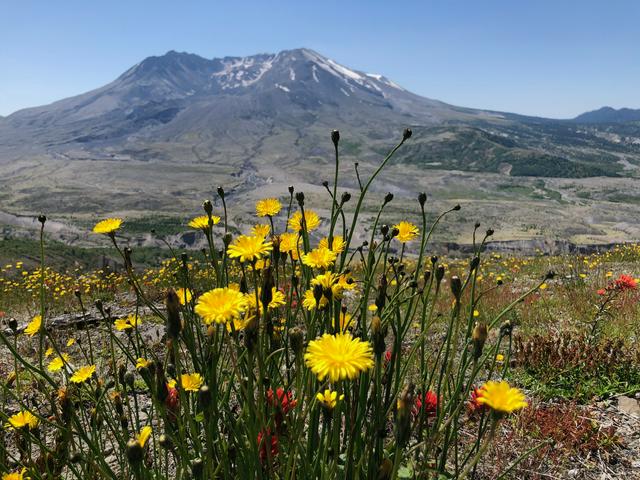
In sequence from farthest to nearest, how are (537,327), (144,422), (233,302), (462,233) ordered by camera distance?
(462,233) → (537,327) → (144,422) → (233,302)

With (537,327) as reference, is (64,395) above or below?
above

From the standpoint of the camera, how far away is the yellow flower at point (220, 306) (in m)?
1.16

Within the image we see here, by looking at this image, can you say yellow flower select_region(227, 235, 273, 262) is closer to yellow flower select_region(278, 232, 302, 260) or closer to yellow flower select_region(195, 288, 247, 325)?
yellow flower select_region(195, 288, 247, 325)

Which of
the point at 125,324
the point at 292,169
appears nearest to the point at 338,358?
the point at 125,324

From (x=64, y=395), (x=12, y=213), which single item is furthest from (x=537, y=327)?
(x=12, y=213)

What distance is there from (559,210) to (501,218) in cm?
1704

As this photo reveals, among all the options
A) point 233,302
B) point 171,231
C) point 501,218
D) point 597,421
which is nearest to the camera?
point 233,302

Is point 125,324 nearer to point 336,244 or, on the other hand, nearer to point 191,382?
point 191,382

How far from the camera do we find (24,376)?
4.03 m

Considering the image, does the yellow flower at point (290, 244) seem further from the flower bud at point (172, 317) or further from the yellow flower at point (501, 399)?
the yellow flower at point (501, 399)

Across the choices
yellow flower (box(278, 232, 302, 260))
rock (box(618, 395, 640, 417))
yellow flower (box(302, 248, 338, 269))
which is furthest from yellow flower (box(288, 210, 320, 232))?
rock (box(618, 395, 640, 417))

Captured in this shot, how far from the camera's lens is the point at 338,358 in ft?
3.57

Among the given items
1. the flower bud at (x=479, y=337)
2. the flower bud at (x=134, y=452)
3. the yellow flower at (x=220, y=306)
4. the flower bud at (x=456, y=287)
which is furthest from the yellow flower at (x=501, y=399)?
the flower bud at (x=134, y=452)

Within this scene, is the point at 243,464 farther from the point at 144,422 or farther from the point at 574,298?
the point at 574,298
